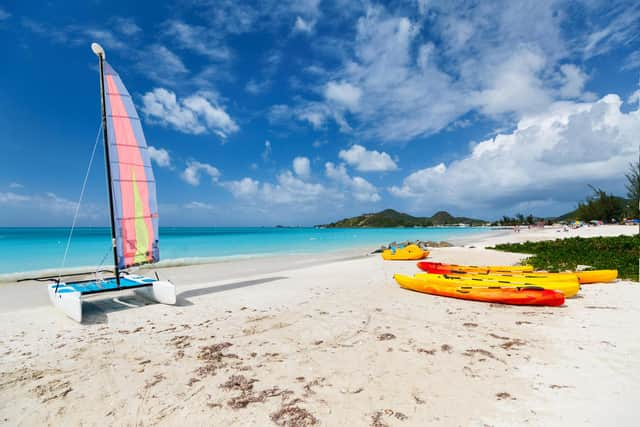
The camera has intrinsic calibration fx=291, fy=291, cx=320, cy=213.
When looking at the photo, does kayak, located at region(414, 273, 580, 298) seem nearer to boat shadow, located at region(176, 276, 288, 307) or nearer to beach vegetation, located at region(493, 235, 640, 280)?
beach vegetation, located at region(493, 235, 640, 280)

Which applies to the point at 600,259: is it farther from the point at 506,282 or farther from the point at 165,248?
the point at 165,248

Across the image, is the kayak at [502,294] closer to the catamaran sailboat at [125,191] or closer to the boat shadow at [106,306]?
the catamaran sailboat at [125,191]

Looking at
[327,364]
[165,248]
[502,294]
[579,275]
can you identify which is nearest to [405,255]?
[579,275]

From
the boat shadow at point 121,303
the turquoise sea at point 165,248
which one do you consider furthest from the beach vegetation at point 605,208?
the boat shadow at point 121,303

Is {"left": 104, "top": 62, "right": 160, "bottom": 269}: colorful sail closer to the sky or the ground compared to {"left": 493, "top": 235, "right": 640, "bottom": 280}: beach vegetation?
closer to the sky

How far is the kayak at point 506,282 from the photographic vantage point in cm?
814

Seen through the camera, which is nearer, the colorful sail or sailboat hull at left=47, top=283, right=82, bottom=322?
sailboat hull at left=47, top=283, right=82, bottom=322

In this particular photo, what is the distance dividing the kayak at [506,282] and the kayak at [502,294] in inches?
8.9

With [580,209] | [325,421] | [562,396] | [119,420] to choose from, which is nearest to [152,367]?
[119,420]

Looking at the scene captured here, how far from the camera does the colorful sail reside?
8.49 meters

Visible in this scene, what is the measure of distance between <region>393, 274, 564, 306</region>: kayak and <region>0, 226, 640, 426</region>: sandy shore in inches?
10.3

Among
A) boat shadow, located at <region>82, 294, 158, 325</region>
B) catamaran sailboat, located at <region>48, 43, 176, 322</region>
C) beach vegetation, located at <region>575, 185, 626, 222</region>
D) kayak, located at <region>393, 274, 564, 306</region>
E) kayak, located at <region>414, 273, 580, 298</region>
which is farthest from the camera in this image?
beach vegetation, located at <region>575, 185, 626, 222</region>

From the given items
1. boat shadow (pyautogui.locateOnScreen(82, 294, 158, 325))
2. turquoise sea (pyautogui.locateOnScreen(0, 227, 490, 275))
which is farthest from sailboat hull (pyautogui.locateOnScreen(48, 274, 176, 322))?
turquoise sea (pyautogui.locateOnScreen(0, 227, 490, 275))

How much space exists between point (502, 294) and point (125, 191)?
1116 cm
